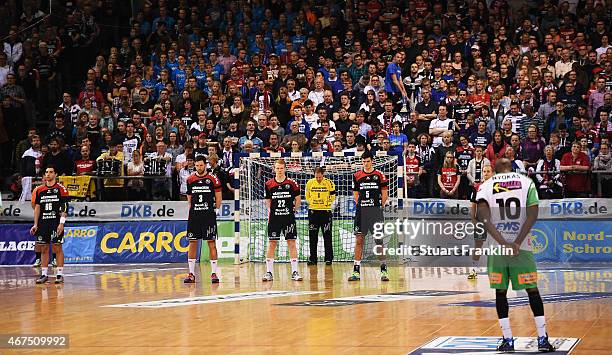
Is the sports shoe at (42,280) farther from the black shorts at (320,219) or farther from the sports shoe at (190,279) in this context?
the black shorts at (320,219)

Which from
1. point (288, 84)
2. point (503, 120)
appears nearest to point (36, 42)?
point (288, 84)

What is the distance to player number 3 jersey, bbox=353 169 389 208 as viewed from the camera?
64.9 ft

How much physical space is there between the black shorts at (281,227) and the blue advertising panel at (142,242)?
17.3 feet

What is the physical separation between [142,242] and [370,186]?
7790 millimetres

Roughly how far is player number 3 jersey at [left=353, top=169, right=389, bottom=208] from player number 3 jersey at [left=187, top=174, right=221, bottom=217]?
2889mm

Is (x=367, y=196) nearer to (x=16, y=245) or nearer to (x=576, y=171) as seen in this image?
(x=576, y=171)

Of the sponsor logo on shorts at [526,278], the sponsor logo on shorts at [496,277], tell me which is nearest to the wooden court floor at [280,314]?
the sponsor logo on shorts at [526,278]

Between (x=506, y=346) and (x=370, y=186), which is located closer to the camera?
(x=506, y=346)

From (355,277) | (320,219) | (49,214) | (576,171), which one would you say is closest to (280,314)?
(355,277)

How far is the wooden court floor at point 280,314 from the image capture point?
1145cm

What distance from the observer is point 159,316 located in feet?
46.4

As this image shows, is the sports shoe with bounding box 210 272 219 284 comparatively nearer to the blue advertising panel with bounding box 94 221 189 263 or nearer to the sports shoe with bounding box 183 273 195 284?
the sports shoe with bounding box 183 273 195 284

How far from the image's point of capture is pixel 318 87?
26.0 meters

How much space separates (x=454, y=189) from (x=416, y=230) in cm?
135
